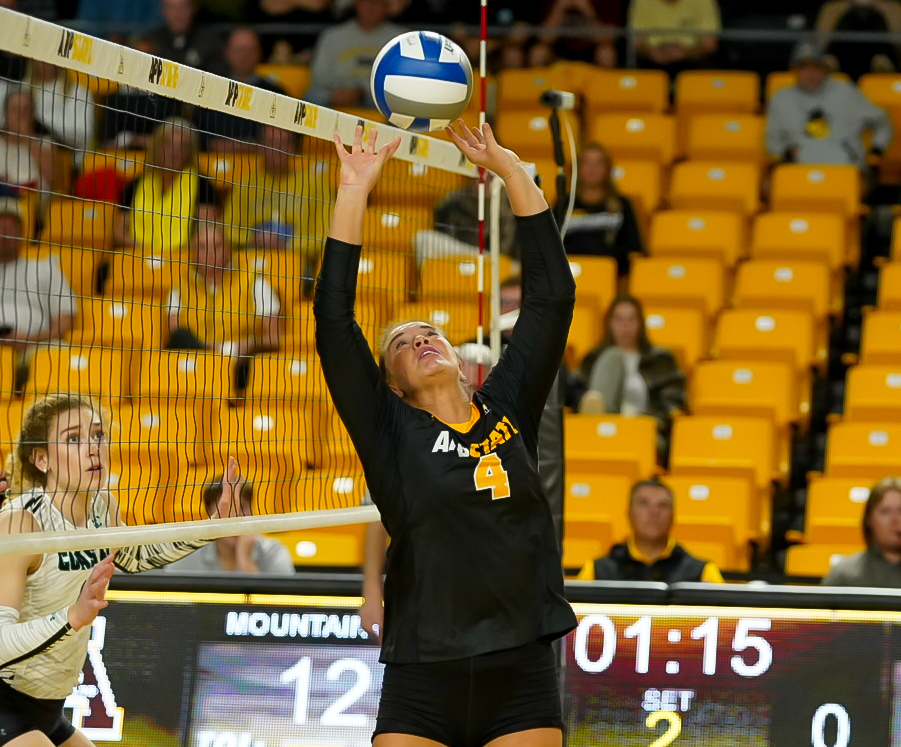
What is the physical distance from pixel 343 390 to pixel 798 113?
773 cm

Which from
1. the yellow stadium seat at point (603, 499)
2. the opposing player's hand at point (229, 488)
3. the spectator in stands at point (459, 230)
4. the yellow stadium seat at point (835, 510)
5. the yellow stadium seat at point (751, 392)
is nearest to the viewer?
the opposing player's hand at point (229, 488)

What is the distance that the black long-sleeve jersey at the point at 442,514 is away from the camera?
3.83 m

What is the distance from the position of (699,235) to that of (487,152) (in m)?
6.44

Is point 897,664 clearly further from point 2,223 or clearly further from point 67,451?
point 2,223

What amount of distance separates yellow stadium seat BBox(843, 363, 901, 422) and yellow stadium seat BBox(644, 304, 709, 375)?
3.27 ft

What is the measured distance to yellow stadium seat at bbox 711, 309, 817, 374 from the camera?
948cm

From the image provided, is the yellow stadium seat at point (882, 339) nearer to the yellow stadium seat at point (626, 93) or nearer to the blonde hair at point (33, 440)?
the yellow stadium seat at point (626, 93)

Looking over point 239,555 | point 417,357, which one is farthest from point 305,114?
point 239,555

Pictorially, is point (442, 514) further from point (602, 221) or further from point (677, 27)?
point (677, 27)

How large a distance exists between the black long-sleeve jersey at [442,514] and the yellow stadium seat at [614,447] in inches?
181

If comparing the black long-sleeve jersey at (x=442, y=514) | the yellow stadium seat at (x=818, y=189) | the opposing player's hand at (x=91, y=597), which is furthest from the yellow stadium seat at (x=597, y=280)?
the opposing player's hand at (x=91, y=597)

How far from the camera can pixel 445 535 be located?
3.87m

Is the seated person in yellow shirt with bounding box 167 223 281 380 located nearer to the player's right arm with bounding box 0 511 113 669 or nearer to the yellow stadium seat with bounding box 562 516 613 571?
the yellow stadium seat with bounding box 562 516 613 571

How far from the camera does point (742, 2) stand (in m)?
13.1
